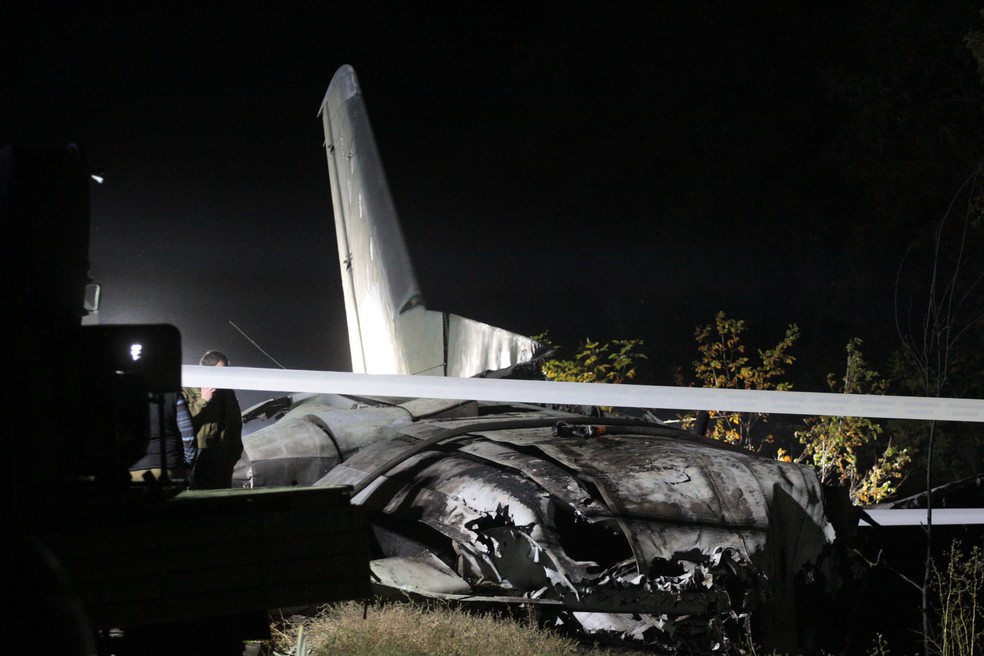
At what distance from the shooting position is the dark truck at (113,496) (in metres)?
1.98

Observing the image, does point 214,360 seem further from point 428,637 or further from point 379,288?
point 379,288

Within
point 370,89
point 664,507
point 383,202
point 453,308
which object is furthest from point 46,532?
point 453,308

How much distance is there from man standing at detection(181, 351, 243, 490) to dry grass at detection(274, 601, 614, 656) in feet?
3.33

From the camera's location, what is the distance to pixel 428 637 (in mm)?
4109

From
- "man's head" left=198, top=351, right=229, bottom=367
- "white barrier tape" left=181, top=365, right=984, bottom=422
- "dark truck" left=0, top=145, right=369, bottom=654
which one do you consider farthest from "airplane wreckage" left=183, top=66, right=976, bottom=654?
"dark truck" left=0, top=145, right=369, bottom=654

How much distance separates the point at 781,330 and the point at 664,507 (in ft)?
53.2

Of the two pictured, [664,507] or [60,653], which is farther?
[664,507]

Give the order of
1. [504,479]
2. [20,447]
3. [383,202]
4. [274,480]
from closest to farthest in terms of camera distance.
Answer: [20,447] → [504,479] → [274,480] → [383,202]

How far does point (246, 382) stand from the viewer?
4.57 m

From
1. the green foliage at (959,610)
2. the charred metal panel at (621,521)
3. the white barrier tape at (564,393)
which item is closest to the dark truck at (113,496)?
the charred metal panel at (621,521)

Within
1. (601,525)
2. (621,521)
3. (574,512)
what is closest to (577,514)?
(574,512)

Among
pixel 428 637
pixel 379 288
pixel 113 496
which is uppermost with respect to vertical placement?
pixel 379 288

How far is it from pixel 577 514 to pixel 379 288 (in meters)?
4.58

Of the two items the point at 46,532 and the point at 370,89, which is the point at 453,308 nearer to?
the point at 370,89
